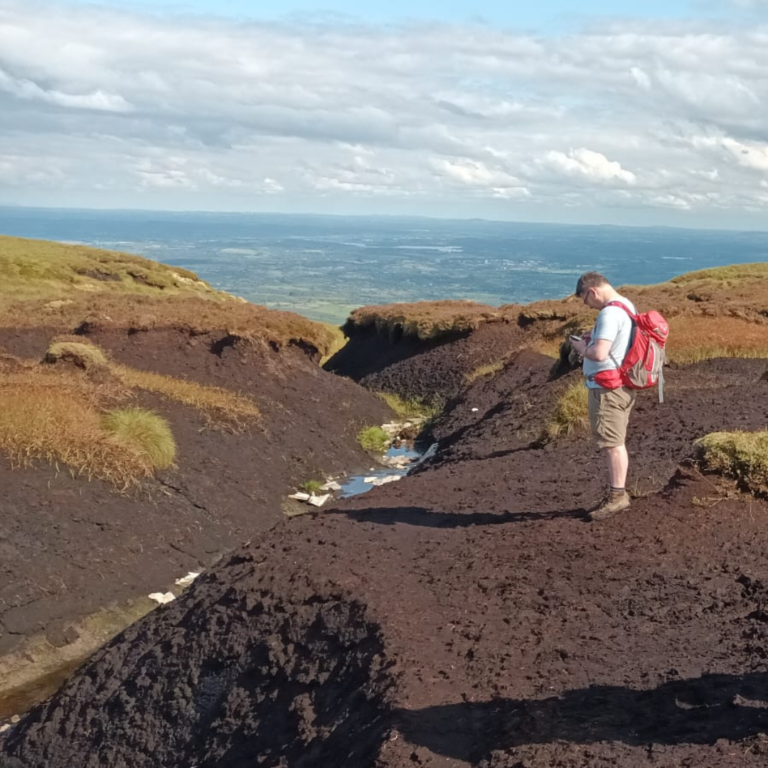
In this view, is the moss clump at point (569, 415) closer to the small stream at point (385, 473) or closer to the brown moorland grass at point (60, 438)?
the small stream at point (385, 473)

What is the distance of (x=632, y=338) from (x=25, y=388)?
476 inches

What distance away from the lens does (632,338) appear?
8.76 meters

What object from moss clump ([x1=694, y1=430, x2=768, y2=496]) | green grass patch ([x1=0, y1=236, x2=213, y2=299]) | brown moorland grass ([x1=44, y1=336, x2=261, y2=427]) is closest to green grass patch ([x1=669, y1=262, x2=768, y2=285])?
green grass patch ([x1=0, y1=236, x2=213, y2=299])

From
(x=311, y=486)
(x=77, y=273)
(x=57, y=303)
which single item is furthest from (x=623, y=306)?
(x=77, y=273)

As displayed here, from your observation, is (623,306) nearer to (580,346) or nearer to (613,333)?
(613,333)

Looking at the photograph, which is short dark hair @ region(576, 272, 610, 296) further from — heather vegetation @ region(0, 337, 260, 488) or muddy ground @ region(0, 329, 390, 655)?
heather vegetation @ region(0, 337, 260, 488)

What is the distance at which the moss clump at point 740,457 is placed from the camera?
9.10 meters

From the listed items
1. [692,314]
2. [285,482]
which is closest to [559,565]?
[285,482]

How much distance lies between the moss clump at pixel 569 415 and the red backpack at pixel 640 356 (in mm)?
6845

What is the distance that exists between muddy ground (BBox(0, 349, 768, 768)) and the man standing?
40 cm

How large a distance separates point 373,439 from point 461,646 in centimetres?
1887

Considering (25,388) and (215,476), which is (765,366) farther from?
(25,388)

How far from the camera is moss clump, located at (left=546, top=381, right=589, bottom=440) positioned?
618 inches

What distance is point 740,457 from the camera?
30.3 feet
